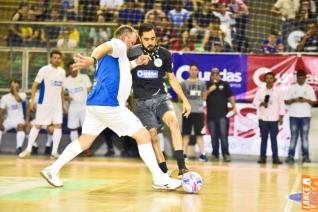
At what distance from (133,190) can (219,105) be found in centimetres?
833

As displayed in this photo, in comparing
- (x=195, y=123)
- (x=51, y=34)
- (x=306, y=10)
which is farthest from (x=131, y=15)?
(x=306, y=10)

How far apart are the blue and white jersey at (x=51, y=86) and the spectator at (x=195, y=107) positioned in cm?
300

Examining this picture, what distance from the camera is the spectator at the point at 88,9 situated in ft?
66.5

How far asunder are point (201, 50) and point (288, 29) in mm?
2436

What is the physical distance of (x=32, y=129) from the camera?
17219 millimetres

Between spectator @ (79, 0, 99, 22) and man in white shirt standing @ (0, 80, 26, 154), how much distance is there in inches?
124

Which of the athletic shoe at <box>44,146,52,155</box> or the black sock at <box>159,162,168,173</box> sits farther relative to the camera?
the athletic shoe at <box>44,146,52,155</box>

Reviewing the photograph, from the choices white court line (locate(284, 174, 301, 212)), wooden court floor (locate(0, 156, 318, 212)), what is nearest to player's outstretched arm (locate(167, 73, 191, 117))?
wooden court floor (locate(0, 156, 318, 212))

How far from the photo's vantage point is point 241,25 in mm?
19609

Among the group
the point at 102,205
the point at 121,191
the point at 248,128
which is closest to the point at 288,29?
the point at 248,128

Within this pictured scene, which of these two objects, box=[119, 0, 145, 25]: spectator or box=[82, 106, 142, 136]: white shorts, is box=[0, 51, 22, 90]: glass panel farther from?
box=[82, 106, 142, 136]: white shorts

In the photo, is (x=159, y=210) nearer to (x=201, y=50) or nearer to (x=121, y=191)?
(x=121, y=191)

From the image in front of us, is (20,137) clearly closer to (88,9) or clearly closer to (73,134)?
(73,134)

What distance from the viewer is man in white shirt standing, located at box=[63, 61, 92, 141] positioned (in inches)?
712
